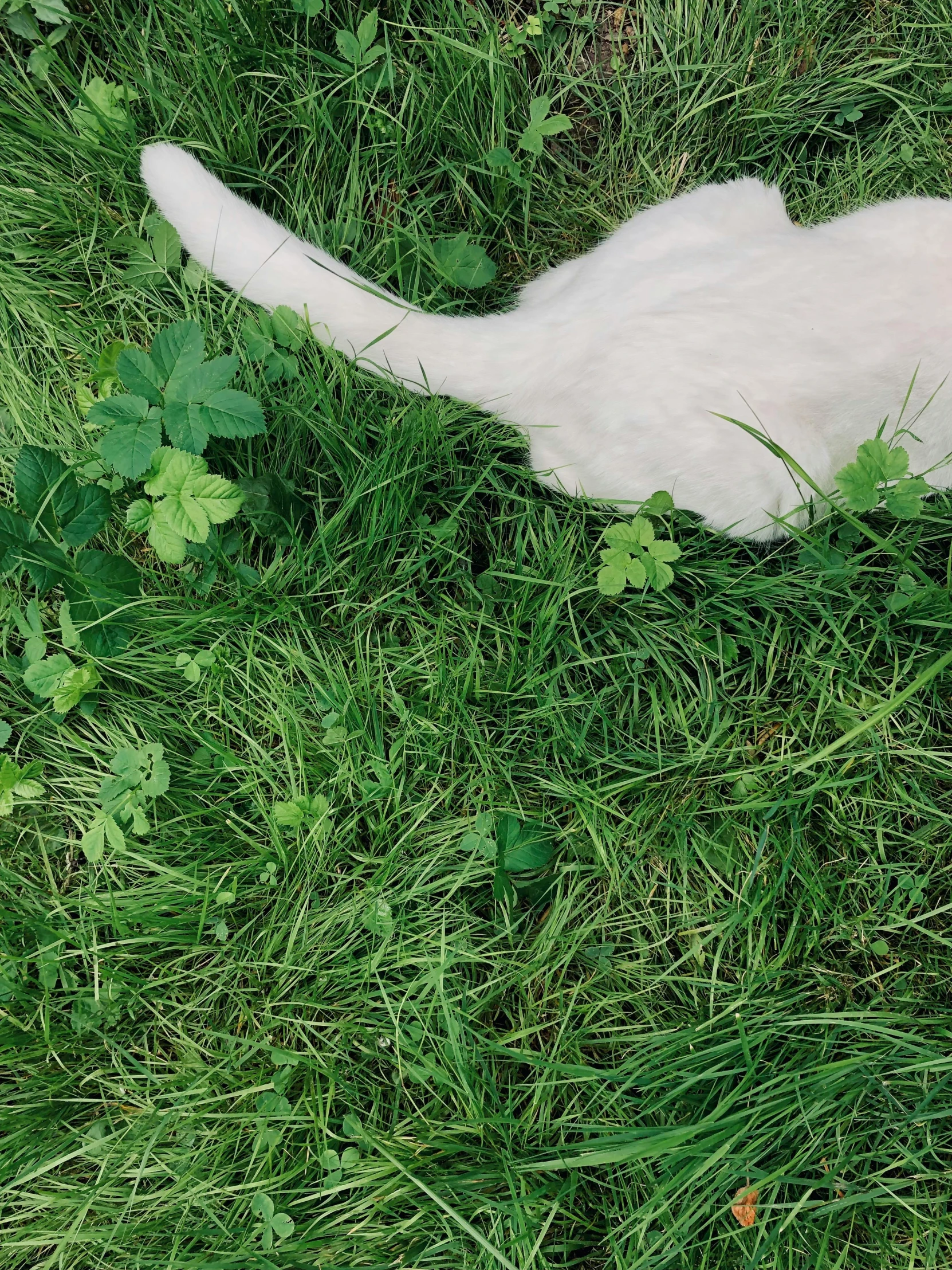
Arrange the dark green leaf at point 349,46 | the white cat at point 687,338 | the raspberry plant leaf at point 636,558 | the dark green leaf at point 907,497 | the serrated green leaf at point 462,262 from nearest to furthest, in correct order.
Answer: the white cat at point 687,338
the dark green leaf at point 907,497
the raspberry plant leaf at point 636,558
the dark green leaf at point 349,46
the serrated green leaf at point 462,262

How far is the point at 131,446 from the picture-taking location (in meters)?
1.84

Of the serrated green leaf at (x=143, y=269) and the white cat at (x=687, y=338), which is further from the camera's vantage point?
the serrated green leaf at (x=143, y=269)

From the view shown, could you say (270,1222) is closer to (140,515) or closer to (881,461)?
(140,515)

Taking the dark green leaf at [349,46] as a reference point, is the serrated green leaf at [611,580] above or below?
below

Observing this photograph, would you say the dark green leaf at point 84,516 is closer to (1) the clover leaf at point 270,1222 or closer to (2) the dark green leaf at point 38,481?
(2) the dark green leaf at point 38,481

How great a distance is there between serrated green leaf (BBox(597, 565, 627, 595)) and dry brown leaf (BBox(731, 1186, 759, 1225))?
142 centimetres

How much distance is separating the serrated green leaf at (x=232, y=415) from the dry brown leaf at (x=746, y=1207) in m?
2.10

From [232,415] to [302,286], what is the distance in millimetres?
367

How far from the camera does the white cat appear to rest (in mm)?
1719

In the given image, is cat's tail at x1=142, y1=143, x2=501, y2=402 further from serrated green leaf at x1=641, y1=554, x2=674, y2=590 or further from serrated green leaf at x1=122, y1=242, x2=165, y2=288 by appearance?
serrated green leaf at x1=641, y1=554, x2=674, y2=590

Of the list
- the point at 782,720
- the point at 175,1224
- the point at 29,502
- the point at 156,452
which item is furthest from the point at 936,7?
the point at 175,1224

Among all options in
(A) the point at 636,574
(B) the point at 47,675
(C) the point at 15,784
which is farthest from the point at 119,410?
(A) the point at 636,574

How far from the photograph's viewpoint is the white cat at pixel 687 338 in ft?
5.64

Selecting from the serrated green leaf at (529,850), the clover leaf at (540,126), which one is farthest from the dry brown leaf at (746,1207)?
the clover leaf at (540,126)
